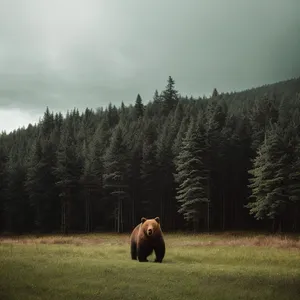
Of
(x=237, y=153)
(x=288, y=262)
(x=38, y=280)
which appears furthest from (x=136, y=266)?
(x=237, y=153)

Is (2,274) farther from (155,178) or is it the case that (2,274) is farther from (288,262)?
(155,178)

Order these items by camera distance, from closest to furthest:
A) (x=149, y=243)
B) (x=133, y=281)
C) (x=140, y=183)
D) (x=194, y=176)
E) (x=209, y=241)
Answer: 1. (x=133, y=281)
2. (x=149, y=243)
3. (x=209, y=241)
4. (x=194, y=176)
5. (x=140, y=183)

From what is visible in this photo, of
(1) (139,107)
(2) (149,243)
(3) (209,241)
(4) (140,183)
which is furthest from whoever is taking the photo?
(1) (139,107)

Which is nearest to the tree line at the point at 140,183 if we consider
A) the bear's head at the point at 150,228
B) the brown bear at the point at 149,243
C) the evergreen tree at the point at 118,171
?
the evergreen tree at the point at 118,171

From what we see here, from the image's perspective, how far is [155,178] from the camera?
184ft

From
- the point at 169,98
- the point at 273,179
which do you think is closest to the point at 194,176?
the point at 273,179

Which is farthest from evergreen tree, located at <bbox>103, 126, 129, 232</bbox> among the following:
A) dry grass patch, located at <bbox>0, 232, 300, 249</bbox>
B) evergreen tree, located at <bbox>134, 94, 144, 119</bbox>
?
evergreen tree, located at <bbox>134, 94, 144, 119</bbox>

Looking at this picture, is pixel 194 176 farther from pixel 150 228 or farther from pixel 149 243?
pixel 150 228

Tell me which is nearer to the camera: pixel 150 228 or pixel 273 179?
pixel 150 228

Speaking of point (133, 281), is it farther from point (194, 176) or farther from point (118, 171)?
point (118, 171)

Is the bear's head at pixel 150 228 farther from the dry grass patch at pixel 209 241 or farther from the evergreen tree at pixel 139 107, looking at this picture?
the evergreen tree at pixel 139 107

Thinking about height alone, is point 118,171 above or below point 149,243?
above

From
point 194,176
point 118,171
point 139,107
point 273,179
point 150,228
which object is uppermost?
point 139,107

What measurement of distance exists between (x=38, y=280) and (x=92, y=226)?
5202 cm
